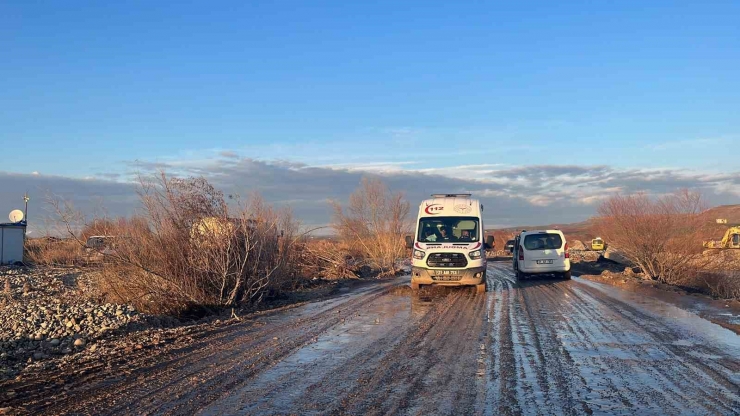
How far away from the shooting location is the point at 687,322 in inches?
462

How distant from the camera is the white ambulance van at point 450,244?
1670 cm

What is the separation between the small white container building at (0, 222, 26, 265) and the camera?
3278cm

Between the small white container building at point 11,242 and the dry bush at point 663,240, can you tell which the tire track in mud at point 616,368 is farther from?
the small white container building at point 11,242

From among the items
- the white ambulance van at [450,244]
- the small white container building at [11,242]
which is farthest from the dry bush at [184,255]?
the small white container building at [11,242]

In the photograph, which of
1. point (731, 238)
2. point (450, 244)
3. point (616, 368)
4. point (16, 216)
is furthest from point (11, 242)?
point (731, 238)

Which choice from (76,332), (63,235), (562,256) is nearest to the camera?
(76,332)

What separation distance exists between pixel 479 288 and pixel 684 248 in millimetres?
11211

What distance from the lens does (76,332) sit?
1106cm

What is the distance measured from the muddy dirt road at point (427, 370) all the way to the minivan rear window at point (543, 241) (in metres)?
8.99

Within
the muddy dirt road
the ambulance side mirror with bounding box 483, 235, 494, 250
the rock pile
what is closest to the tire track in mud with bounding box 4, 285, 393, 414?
the muddy dirt road

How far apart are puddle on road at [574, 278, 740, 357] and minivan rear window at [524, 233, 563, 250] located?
15.4 ft

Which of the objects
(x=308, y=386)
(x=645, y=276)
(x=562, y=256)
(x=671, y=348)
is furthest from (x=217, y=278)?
(x=645, y=276)

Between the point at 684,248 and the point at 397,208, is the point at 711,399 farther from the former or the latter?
the point at 397,208

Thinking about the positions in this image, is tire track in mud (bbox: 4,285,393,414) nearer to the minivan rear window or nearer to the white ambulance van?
the white ambulance van
